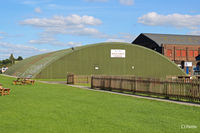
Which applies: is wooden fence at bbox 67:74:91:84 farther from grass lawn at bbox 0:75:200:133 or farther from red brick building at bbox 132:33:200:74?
red brick building at bbox 132:33:200:74

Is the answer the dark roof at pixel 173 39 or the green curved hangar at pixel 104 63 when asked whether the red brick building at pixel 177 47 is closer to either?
the dark roof at pixel 173 39

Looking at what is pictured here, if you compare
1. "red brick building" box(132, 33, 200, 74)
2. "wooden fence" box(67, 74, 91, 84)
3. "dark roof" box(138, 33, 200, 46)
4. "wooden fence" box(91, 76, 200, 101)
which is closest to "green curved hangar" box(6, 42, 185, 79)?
"wooden fence" box(67, 74, 91, 84)

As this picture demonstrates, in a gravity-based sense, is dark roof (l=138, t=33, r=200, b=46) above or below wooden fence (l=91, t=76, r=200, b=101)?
above

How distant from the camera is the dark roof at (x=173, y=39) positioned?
98.0 m

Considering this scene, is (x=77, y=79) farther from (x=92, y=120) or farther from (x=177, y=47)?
(x=177, y=47)

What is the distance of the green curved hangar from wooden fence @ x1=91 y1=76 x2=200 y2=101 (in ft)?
78.9

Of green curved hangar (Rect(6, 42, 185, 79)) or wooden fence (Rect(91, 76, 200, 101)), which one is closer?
wooden fence (Rect(91, 76, 200, 101))

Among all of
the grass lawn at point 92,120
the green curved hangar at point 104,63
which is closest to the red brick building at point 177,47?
the green curved hangar at point 104,63

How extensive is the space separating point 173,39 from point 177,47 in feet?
36.6

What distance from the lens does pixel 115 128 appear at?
31.2ft

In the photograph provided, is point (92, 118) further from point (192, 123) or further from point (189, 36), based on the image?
point (189, 36)

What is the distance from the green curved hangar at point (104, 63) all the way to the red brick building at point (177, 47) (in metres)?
28.1

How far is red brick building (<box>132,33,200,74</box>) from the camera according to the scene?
89125 millimetres

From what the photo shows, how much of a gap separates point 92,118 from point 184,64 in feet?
272
